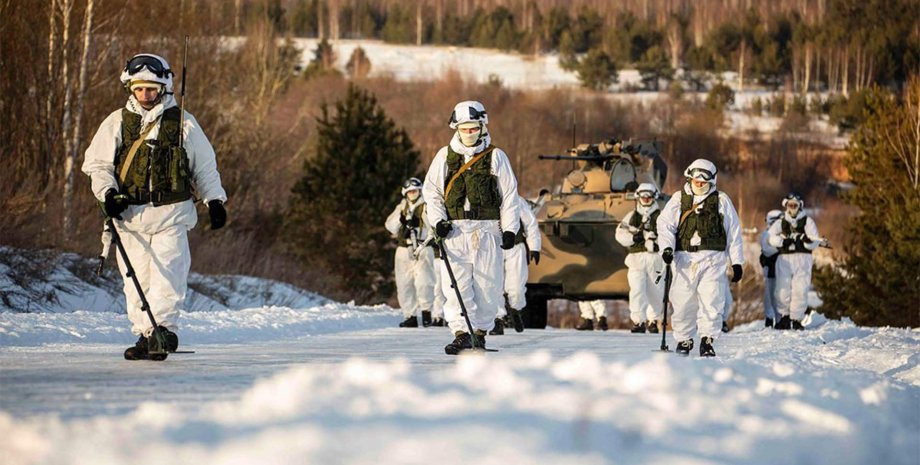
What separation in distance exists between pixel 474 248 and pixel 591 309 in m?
14.8

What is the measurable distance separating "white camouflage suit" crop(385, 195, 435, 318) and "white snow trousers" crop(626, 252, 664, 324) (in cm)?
313

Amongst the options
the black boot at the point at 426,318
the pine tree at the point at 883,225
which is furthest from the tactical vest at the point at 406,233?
the pine tree at the point at 883,225

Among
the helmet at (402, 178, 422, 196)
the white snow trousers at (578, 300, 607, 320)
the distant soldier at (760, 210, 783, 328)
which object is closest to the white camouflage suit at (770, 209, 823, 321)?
the distant soldier at (760, 210, 783, 328)

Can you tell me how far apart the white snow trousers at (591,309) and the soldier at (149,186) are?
16.3 meters

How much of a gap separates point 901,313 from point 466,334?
109ft

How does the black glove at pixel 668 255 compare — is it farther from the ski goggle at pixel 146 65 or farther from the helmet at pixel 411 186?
the helmet at pixel 411 186

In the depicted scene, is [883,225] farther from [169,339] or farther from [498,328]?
[169,339]

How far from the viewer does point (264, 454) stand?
19.2 ft

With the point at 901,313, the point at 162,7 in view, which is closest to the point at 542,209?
the point at 162,7

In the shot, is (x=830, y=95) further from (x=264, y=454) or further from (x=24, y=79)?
(x=264, y=454)

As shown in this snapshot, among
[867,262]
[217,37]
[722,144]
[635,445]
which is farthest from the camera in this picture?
[722,144]

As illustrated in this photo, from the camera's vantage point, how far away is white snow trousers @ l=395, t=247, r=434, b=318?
77.5ft

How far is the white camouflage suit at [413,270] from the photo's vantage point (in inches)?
926

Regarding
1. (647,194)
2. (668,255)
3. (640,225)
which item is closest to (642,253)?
(640,225)
